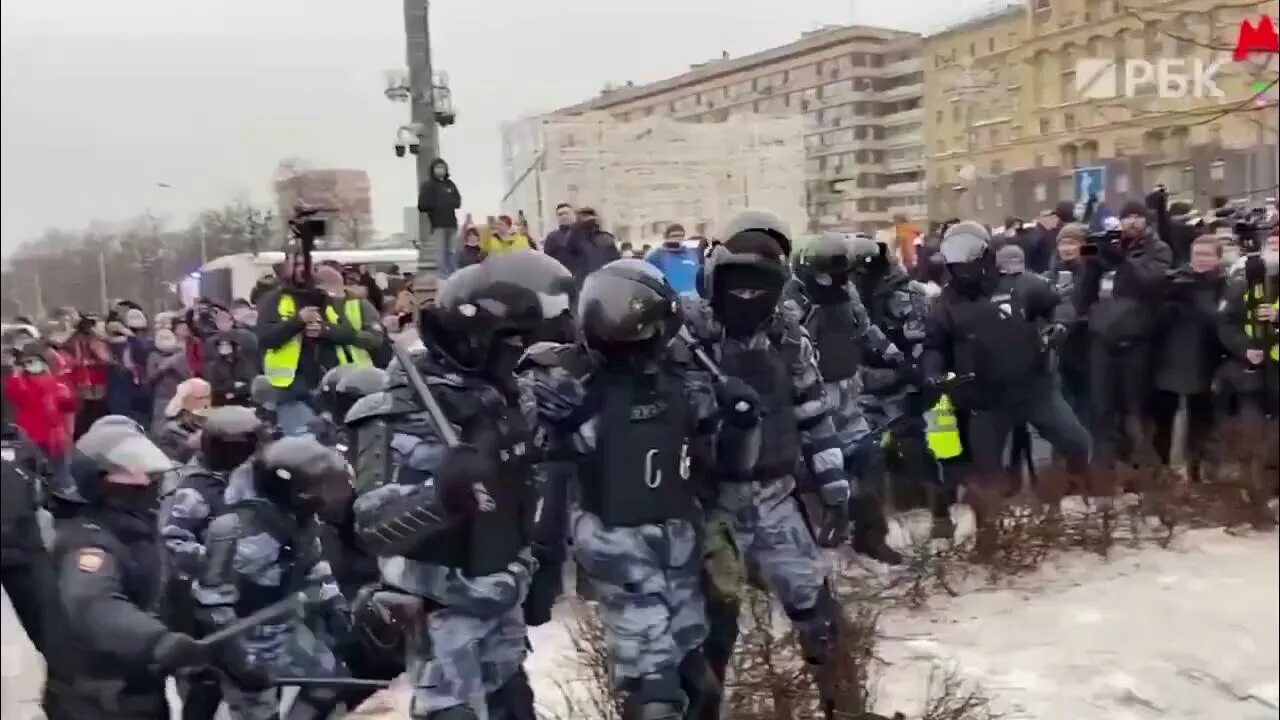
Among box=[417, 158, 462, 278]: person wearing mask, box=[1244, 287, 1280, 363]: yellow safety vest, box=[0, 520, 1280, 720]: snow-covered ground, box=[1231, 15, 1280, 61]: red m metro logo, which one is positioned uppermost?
box=[1231, 15, 1280, 61]: red m metro logo

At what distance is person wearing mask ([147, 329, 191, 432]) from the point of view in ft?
21.9

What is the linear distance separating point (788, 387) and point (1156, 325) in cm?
305

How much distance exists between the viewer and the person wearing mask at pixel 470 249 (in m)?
3.95

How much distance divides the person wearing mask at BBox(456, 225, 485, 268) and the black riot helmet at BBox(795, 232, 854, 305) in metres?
1.68

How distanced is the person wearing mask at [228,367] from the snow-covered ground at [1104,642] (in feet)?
6.39

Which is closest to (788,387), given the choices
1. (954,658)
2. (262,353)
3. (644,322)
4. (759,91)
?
(644,322)

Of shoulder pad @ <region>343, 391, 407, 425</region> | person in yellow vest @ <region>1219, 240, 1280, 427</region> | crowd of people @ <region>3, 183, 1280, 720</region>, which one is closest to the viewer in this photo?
crowd of people @ <region>3, 183, 1280, 720</region>

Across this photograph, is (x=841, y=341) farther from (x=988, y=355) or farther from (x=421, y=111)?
(x=421, y=111)

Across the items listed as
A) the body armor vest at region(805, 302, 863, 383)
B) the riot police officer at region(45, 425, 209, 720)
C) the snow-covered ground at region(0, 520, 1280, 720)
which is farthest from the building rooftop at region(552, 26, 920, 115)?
the riot police officer at region(45, 425, 209, 720)

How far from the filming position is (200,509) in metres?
3.96

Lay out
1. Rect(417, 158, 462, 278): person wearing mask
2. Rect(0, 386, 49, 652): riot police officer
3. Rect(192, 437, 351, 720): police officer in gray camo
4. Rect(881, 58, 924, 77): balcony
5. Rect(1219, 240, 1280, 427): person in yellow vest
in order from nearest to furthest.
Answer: Rect(0, 386, 49, 652): riot police officer
Rect(192, 437, 351, 720): police officer in gray camo
Rect(1219, 240, 1280, 427): person in yellow vest
Rect(417, 158, 462, 278): person wearing mask
Rect(881, 58, 924, 77): balcony

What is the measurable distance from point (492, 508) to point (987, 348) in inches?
139

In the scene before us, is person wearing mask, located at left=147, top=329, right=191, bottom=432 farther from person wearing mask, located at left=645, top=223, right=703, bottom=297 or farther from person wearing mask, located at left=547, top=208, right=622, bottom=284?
person wearing mask, located at left=645, top=223, right=703, bottom=297

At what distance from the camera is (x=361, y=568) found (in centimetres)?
443
